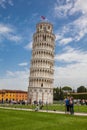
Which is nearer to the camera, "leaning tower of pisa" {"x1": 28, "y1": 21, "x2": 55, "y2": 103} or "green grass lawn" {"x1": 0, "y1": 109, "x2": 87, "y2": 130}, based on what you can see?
"green grass lawn" {"x1": 0, "y1": 109, "x2": 87, "y2": 130}

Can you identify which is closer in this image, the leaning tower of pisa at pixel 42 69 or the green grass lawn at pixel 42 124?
the green grass lawn at pixel 42 124

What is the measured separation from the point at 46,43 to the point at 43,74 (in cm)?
1468

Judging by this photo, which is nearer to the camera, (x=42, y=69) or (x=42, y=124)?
(x=42, y=124)

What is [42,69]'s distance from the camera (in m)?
116

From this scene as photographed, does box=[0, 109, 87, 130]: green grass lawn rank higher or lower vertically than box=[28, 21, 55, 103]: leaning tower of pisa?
lower

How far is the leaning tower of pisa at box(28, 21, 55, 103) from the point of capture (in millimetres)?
115312

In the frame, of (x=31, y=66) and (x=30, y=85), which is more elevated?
(x=31, y=66)

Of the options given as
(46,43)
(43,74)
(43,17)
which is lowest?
(43,74)

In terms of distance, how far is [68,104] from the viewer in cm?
3238

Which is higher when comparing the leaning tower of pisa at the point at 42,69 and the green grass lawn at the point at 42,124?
the leaning tower of pisa at the point at 42,69

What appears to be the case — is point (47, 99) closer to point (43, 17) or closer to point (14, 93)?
point (43, 17)

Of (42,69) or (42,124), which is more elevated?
(42,69)

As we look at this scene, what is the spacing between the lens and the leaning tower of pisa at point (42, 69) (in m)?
115

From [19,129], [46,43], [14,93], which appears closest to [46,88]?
[46,43]
